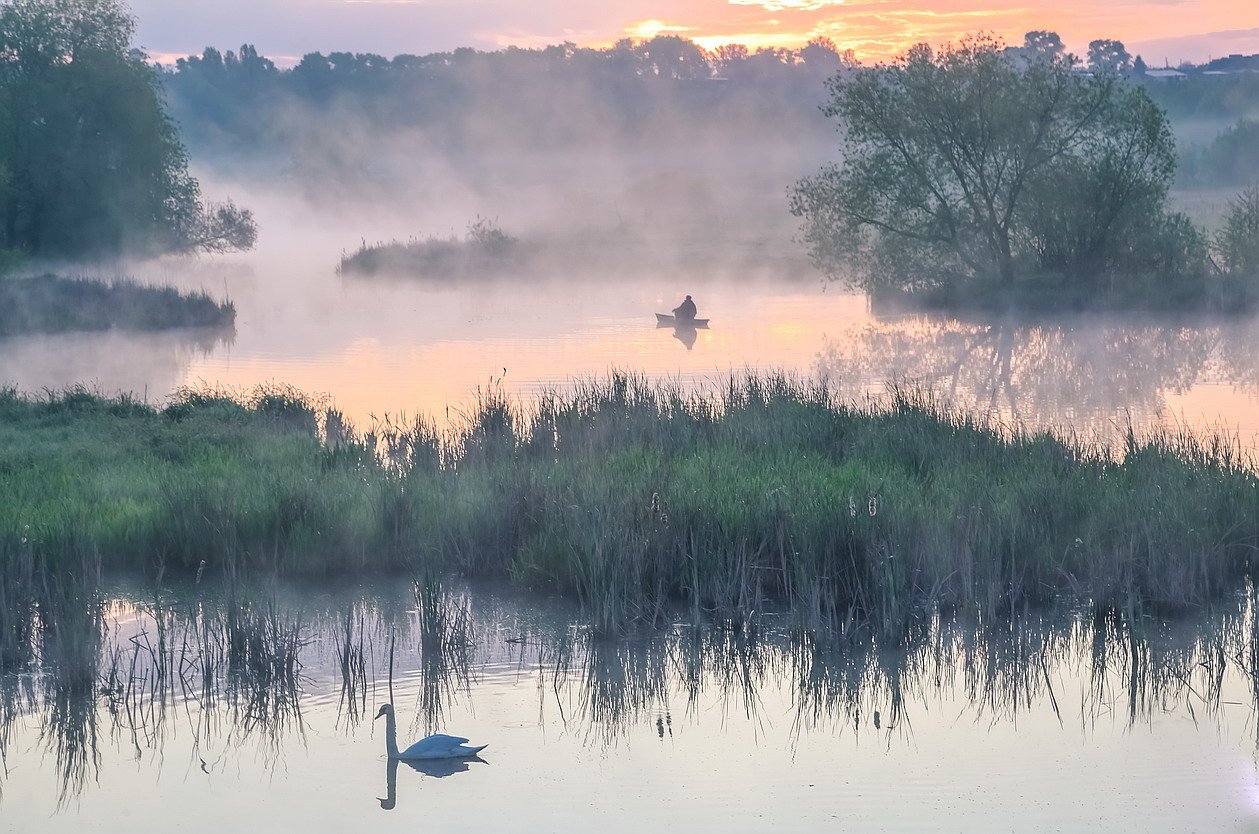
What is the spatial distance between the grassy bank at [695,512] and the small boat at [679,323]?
1541 centimetres

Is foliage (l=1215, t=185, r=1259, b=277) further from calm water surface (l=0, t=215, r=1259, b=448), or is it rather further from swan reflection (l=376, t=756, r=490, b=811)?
swan reflection (l=376, t=756, r=490, b=811)

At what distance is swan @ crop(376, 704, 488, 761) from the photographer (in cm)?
655

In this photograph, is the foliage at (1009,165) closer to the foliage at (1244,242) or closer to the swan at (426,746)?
the foliage at (1244,242)

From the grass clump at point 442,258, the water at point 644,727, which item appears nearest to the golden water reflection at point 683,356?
the water at point 644,727

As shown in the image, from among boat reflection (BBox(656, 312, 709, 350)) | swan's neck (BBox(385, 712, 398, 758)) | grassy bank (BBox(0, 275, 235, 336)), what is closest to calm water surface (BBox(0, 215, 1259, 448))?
boat reflection (BBox(656, 312, 709, 350))

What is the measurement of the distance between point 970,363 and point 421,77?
105 m

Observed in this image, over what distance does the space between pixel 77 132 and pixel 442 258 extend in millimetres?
13257

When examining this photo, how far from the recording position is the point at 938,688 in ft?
25.2

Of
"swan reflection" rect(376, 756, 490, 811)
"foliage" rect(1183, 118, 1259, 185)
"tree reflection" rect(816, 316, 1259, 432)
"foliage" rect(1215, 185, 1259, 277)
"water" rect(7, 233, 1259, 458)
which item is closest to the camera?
"swan reflection" rect(376, 756, 490, 811)

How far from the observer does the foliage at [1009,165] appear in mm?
30016

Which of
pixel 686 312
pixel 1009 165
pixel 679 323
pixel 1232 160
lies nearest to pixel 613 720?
pixel 679 323

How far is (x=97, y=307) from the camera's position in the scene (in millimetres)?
30016

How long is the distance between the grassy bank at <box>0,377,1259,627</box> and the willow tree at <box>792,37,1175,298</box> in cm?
1880

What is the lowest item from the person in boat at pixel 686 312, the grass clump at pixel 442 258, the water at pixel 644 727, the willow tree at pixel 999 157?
the water at pixel 644 727
